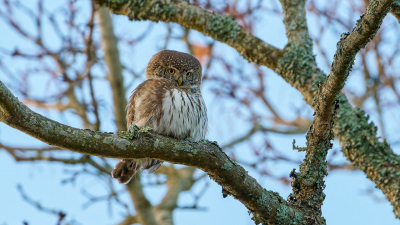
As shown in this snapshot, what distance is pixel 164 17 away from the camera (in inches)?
155

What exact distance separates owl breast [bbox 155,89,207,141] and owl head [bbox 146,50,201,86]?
1.69ft

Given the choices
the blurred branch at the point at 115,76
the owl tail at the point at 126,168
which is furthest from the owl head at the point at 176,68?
the owl tail at the point at 126,168

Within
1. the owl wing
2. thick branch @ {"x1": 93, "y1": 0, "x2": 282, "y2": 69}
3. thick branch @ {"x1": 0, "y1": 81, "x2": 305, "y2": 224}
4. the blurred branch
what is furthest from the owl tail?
the blurred branch

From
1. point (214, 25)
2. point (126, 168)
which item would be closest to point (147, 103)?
point (126, 168)

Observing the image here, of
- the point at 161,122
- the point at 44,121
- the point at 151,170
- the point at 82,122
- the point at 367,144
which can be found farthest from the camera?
the point at 82,122

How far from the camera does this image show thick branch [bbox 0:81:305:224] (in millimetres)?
2301

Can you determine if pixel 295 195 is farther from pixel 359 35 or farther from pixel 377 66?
pixel 377 66

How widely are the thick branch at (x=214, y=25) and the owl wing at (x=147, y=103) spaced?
612 millimetres

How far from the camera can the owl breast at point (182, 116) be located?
3826 mm

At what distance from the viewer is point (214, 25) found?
150 inches

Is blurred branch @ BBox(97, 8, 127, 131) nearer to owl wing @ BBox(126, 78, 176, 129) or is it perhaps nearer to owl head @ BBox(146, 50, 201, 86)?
owl head @ BBox(146, 50, 201, 86)

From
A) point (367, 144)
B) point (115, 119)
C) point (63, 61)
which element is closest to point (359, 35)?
point (367, 144)

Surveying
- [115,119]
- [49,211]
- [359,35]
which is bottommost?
[359,35]

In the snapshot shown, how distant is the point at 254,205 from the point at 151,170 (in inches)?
62.4
